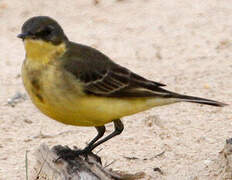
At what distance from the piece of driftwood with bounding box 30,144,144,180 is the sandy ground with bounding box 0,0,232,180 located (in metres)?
0.68

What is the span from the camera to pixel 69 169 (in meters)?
6.61

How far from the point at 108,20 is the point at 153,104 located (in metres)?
6.09

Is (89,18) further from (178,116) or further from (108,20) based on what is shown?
(178,116)

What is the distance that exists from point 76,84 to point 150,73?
13.5 feet

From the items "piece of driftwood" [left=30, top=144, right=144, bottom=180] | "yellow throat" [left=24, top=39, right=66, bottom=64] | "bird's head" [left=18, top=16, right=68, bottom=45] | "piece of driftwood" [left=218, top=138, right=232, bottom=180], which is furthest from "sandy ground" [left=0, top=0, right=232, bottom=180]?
"bird's head" [left=18, top=16, right=68, bottom=45]

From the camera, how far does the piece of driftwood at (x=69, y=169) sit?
6.46 meters

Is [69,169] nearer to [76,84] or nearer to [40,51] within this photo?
[76,84]

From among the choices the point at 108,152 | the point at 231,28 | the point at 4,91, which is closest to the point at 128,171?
the point at 108,152

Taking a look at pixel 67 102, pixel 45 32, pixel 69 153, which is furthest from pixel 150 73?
pixel 67 102

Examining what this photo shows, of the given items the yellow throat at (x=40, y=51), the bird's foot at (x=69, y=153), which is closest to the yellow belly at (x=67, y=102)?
the yellow throat at (x=40, y=51)

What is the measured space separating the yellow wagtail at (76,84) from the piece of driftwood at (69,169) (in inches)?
8.5

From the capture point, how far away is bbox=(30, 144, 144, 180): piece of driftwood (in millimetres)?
6457

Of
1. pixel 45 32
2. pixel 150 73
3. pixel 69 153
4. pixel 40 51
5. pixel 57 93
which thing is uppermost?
pixel 45 32

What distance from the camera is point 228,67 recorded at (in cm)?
1050
